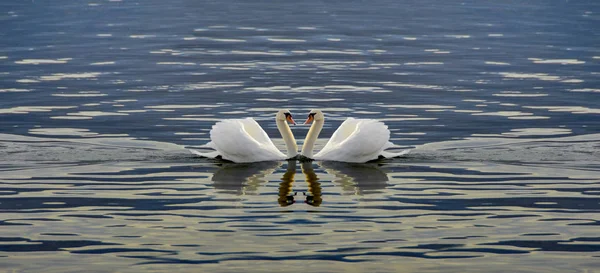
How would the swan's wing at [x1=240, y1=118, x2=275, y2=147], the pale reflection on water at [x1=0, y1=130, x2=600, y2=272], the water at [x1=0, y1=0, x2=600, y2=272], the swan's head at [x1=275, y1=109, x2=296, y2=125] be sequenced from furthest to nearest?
the swan's head at [x1=275, y1=109, x2=296, y2=125]
the swan's wing at [x1=240, y1=118, x2=275, y2=147]
the water at [x1=0, y1=0, x2=600, y2=272]
the pale reflection on water at [x1=0, y1=130, x2=600, y2=272]

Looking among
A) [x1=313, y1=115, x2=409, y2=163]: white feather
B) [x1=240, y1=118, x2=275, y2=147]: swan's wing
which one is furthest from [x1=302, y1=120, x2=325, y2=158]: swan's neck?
[x1=240, y1=118, x2=275, y2=147]: swan's wing

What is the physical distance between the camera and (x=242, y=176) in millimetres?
21641

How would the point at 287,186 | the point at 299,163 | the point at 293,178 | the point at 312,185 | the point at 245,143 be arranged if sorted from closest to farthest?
the point at 287,186
the point at 312,185
the point at 293,178
the point at 245,143
the point at 299,163

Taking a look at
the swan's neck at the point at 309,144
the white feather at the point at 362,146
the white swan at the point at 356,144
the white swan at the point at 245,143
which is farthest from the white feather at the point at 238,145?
the white feather at the point at 362,146

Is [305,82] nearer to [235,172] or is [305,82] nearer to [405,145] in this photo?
[405,145]

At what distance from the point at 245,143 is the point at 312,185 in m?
2.30

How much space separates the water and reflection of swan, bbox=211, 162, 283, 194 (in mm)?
52

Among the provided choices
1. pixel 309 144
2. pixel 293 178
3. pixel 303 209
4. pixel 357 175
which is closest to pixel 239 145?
pixel 309 144

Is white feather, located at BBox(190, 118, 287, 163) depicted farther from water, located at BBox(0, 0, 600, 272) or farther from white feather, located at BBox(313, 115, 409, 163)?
white feather, located at BBox(313, 115, 409, 163)

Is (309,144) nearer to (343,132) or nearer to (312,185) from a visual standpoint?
(343,132)

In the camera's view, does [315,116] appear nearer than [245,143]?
No

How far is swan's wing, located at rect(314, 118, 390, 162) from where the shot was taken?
22703 millimetres

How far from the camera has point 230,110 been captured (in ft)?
99.9

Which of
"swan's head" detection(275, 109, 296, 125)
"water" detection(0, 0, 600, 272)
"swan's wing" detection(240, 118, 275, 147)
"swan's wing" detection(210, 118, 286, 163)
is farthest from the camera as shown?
"swan's head" detection(275, 109, 296, 125)
